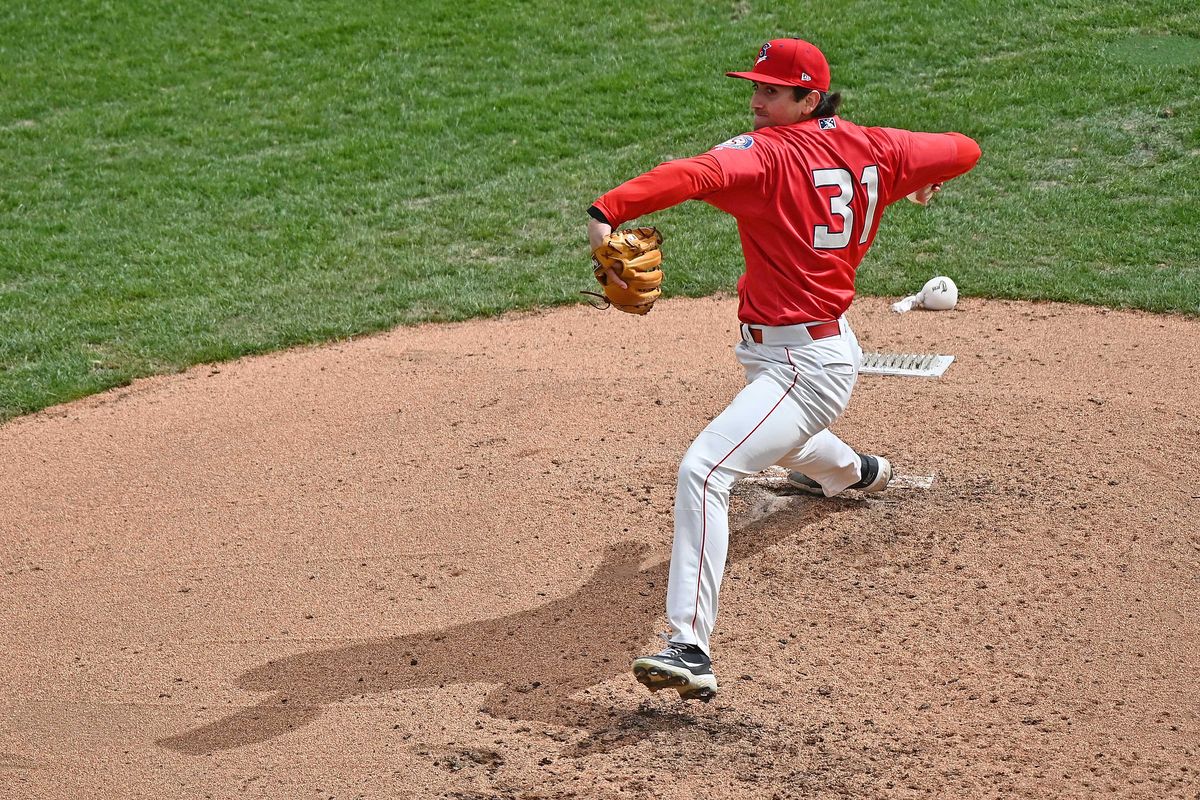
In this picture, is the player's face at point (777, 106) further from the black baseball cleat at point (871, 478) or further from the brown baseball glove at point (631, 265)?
the black baseball cleat at point (871, 478)

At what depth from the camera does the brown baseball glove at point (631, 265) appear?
4.32 meters

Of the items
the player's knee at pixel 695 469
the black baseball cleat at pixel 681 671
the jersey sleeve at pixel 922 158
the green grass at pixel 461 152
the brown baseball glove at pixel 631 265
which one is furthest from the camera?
the green grass at pixel 461 152

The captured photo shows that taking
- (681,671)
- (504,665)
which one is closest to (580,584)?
(504,665)

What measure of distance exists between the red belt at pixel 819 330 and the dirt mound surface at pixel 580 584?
106cm

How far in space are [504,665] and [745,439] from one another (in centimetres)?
124

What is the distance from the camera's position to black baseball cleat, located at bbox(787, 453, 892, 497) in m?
5.68

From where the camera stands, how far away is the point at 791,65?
4652 millimetres

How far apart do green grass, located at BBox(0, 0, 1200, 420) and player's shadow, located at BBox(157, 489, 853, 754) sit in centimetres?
381

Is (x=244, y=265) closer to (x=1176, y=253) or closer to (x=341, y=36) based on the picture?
(x=341, y=36)

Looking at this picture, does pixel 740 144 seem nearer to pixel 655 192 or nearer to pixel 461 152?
pixel 655 192

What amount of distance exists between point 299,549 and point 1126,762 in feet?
11.4

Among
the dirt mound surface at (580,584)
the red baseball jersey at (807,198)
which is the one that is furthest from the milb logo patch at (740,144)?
the dirt mound surface at (580,584)

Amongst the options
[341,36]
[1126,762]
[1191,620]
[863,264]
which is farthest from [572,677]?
[341,36]

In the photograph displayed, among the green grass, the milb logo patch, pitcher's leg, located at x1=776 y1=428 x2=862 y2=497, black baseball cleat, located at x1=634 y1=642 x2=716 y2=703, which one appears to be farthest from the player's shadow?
the green grass
